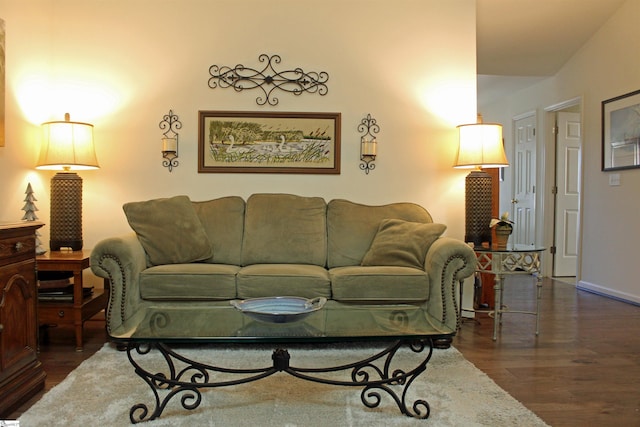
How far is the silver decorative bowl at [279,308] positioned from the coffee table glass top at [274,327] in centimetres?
2

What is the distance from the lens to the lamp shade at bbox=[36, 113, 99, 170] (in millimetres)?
3121

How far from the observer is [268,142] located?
11.9 feet

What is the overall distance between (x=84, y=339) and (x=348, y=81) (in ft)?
8.82

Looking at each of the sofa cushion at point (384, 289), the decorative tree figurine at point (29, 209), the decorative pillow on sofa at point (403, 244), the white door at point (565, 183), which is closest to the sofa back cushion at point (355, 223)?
the decorative pillow on sofa at point (403, 244)

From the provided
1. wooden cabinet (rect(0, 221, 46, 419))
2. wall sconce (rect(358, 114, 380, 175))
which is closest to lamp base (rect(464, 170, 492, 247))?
wall sconce (rect(358, 114, 380, 175))

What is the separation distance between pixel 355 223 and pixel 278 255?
2.02 feet

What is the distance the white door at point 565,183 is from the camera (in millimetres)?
5520

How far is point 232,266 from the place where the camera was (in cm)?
305

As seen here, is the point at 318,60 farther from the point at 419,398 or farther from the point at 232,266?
the point at 419,398

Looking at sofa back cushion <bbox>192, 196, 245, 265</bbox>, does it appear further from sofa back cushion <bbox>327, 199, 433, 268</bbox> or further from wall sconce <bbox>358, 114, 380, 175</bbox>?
wall sconce <bbox>358, 114, 380, 175</bbox>

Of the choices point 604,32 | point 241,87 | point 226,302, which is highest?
point 604,32

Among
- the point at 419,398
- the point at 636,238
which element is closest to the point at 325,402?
the point at 419,398

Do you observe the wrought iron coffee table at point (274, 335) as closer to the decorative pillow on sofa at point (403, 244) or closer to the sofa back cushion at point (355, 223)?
the decorative pillow on sofa at point (403, 244)

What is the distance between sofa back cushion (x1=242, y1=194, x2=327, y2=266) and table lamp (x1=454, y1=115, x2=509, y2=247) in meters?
1.11
